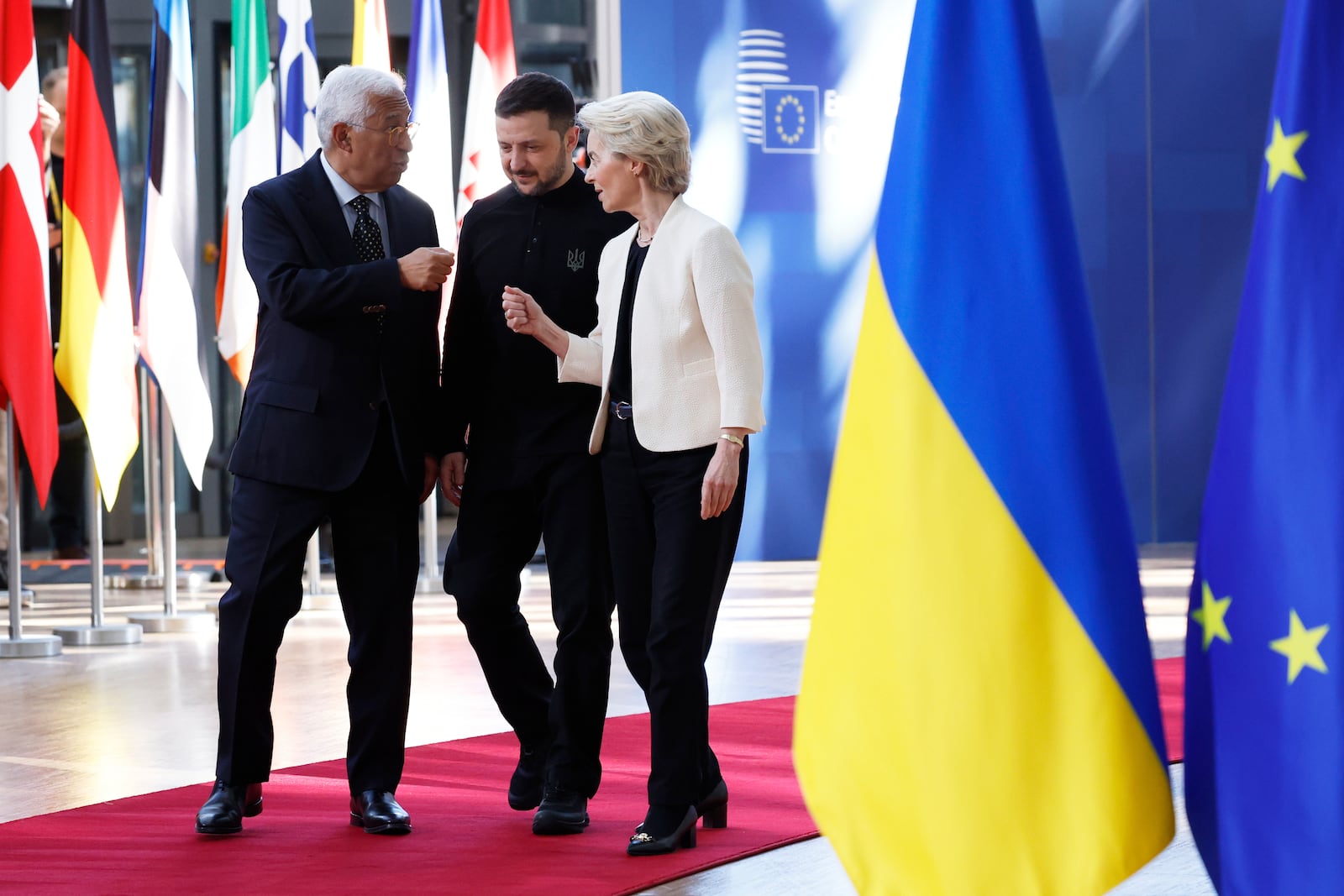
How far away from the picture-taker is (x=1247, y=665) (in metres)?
1.71

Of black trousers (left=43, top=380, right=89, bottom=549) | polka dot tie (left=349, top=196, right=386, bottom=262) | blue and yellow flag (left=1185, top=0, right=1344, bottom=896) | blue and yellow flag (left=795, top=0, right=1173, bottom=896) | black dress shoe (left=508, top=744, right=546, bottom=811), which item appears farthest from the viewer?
black trousers (left=43, top=380, right=89, bottom=549)

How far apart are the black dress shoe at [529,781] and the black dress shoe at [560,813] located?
0.61ft

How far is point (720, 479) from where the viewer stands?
304 cm

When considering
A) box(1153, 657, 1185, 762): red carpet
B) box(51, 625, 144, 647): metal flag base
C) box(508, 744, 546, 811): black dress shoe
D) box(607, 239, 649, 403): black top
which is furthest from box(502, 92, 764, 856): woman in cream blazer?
box(51, 625, 144, 647): metal flag base

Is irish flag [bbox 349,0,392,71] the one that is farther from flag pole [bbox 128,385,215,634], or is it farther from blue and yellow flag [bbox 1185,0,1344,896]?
blue and yellow flag [bbox 1185,0,1344,896]

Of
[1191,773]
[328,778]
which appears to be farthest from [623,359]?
[1191,773]

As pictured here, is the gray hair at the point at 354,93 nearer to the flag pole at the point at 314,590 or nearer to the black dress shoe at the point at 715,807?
the black dress shoe at the point at 715,807

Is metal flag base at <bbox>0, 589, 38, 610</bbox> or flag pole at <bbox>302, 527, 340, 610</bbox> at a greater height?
flag pole at <bbox>302, 527, 340, 610</bbox>

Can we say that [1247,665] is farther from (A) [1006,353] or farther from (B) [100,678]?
(B) [100,678]

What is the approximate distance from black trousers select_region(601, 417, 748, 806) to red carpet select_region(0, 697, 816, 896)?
189 millimetres

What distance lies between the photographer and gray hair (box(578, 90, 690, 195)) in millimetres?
3121

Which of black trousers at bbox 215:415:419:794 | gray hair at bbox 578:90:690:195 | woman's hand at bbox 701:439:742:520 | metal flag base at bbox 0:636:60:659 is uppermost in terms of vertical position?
gray hair at bbox 578:90:690:195

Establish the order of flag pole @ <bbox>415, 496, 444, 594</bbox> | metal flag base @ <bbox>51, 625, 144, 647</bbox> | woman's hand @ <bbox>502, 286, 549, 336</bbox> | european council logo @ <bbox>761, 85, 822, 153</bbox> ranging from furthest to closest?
1. european council logo @ <bbox>761, 85, 822, 153</bbox>
2. flag pole @ <bbox>415, 496, 444, 594</bbox>
3. metal flag base @ <bbox>51, 625, 144, 647</bbox>
4. woman's hand @ <bbox>502, 286, 549, 336</bbox>

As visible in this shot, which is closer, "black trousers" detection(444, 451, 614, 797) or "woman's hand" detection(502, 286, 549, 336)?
"woman's hand" detection(502, 286, 549, 336)
